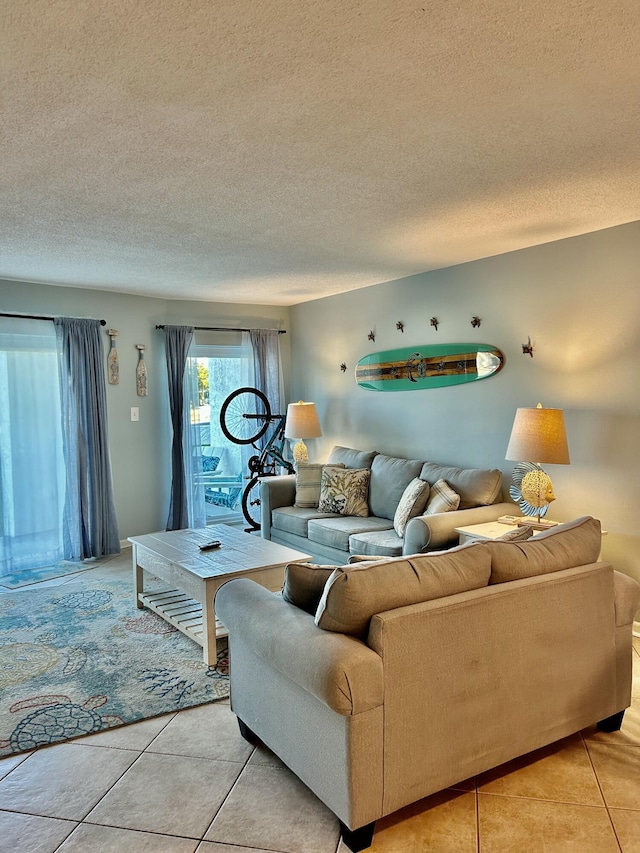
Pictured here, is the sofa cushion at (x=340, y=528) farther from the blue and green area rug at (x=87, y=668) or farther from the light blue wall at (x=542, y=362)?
the blue and green area rug at (x=87, y=668)

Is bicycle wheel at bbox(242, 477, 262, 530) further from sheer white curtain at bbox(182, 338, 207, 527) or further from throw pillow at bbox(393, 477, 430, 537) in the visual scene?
throw pillow at bbox(393, 477, 430, 537)

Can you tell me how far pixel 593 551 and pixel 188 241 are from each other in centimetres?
304

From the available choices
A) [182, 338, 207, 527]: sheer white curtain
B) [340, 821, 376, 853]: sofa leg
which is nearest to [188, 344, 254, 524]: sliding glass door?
[182, 338, 207, 527]: sheer white curtain

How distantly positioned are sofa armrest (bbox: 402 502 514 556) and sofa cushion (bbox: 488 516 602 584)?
1254 millimetres

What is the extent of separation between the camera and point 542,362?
4379 millimetres

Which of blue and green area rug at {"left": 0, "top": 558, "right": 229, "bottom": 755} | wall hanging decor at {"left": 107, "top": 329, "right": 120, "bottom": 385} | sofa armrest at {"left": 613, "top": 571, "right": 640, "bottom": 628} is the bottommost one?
blue and green area rug at {"left": 0, "top": 558, "right": 229, "bottom": 755}

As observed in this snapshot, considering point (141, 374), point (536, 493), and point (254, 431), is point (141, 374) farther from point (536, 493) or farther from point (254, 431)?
point (536, 493)

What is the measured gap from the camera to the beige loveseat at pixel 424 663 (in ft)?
6.61

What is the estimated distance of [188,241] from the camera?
4129mm

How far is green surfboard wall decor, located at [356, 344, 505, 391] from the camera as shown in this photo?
15.8 ft

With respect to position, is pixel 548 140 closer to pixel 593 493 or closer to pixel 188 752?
pixel 593 493

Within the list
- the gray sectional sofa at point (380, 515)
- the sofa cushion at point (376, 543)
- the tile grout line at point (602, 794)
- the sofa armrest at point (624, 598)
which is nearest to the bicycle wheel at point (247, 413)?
the gray sectional sofa at point (380, 515)

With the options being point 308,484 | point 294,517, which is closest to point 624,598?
point 294,517

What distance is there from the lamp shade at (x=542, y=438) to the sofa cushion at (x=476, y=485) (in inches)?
22.4
